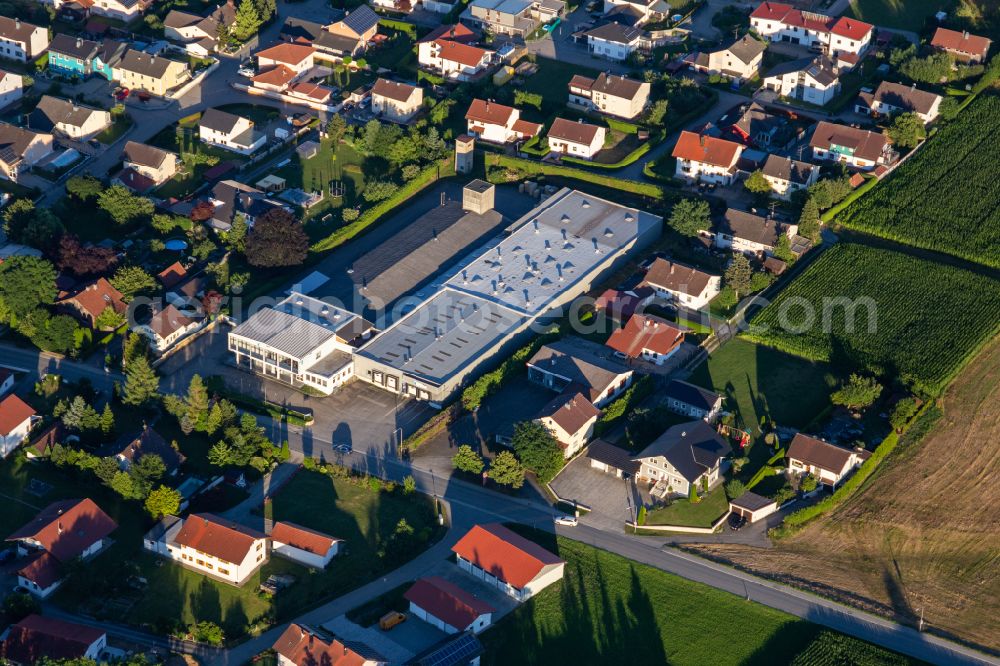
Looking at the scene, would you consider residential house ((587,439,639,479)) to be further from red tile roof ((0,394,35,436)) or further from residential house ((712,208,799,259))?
red tile roof ((0,394,35,436))

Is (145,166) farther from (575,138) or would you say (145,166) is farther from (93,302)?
(575,138)

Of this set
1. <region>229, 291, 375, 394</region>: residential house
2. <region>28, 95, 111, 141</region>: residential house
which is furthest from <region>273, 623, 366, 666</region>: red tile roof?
<region>28, 95, 111, 141</region>: residential house

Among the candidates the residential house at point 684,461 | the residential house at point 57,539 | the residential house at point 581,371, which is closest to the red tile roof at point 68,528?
the residential house at point 57,539

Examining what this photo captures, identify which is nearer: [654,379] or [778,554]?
[778,554]

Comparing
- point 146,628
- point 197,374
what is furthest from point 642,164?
point 146,628

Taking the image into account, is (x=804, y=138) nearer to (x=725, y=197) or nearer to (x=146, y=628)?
(x=725, y=197)

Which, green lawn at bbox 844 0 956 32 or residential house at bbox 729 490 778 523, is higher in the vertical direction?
green lawn at bbox 844 0 956 32

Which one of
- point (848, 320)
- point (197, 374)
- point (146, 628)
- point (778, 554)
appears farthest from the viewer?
point (848, 320)
